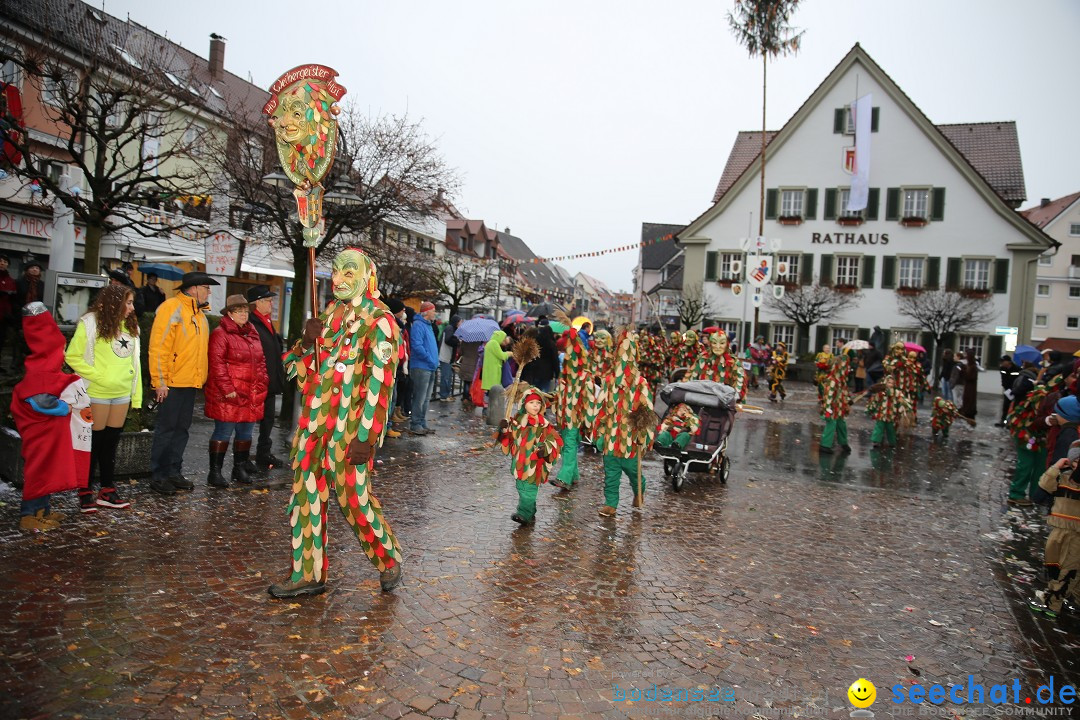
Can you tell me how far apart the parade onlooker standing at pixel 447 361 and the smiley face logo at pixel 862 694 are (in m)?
11.9

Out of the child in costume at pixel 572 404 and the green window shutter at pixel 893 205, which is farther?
the green window shutter at pixel 893 205

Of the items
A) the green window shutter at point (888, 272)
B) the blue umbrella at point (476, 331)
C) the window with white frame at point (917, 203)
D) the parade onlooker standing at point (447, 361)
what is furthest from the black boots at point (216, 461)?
the window with white frame at point (917, 203)

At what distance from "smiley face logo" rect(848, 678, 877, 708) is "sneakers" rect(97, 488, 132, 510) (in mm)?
5793

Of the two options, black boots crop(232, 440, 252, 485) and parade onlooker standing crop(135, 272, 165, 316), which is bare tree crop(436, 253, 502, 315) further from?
black boots crop(232, 440, 252, 485)

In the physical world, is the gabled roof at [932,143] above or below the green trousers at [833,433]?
above

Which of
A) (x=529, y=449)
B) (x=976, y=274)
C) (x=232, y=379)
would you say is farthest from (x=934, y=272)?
(x=232, y=379)

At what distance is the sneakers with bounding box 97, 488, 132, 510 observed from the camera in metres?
6.17

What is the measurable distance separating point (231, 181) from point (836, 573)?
1316 cm

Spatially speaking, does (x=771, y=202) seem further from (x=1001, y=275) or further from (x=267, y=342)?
(x=267, y=342)

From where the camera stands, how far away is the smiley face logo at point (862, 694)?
3.81 meters

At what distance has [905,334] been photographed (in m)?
33.3

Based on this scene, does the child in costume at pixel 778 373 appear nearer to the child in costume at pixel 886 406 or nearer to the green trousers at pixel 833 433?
the child in costume at pixel 886 406

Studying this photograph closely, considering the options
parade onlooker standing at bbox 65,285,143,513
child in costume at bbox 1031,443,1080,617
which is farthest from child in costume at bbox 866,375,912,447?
parade onlooker standing at bbox 65,285,143,513

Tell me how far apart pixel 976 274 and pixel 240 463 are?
34.5 meters
